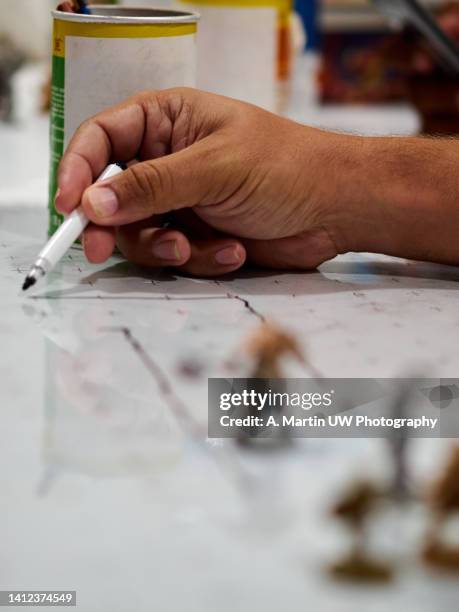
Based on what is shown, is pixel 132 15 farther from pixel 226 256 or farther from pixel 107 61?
pixel 226 256

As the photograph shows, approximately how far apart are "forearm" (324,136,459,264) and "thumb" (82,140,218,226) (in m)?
0.13

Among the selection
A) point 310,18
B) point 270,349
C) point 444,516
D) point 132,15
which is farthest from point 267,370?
point 310,18

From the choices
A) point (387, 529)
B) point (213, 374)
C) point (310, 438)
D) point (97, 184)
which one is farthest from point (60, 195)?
point (387, 529)

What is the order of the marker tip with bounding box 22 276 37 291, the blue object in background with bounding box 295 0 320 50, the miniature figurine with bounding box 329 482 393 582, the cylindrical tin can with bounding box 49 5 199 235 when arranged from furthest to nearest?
the blue object in background with bounding box 295 0 320 50
the cylindrical tin can with bounding box 49 5 199 235
the marker tip with bounding box 22 276 37 291
the miniature figurine with bounding box 329 482 393 582

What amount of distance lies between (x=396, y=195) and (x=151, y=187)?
23 centimetres

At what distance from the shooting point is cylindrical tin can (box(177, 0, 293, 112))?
1.32 m

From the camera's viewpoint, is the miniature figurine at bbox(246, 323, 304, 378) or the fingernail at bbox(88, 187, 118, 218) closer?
the miniature figurine at bbox(246, 323, 304, 378)

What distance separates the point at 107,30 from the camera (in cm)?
Answer: 90

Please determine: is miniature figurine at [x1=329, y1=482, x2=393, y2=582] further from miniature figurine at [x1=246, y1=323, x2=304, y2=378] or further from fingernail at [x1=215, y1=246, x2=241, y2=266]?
fingernail at [x1=215, y1=246, x2=241, y2=266]

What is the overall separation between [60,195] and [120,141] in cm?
9

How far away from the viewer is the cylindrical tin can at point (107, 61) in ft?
2.96

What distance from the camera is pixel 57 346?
712mm

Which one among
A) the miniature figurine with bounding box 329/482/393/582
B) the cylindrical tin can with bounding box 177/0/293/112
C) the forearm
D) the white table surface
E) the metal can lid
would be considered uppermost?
the metal can lid

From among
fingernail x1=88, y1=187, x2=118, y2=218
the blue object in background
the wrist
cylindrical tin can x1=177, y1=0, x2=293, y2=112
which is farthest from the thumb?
the blue object in background
